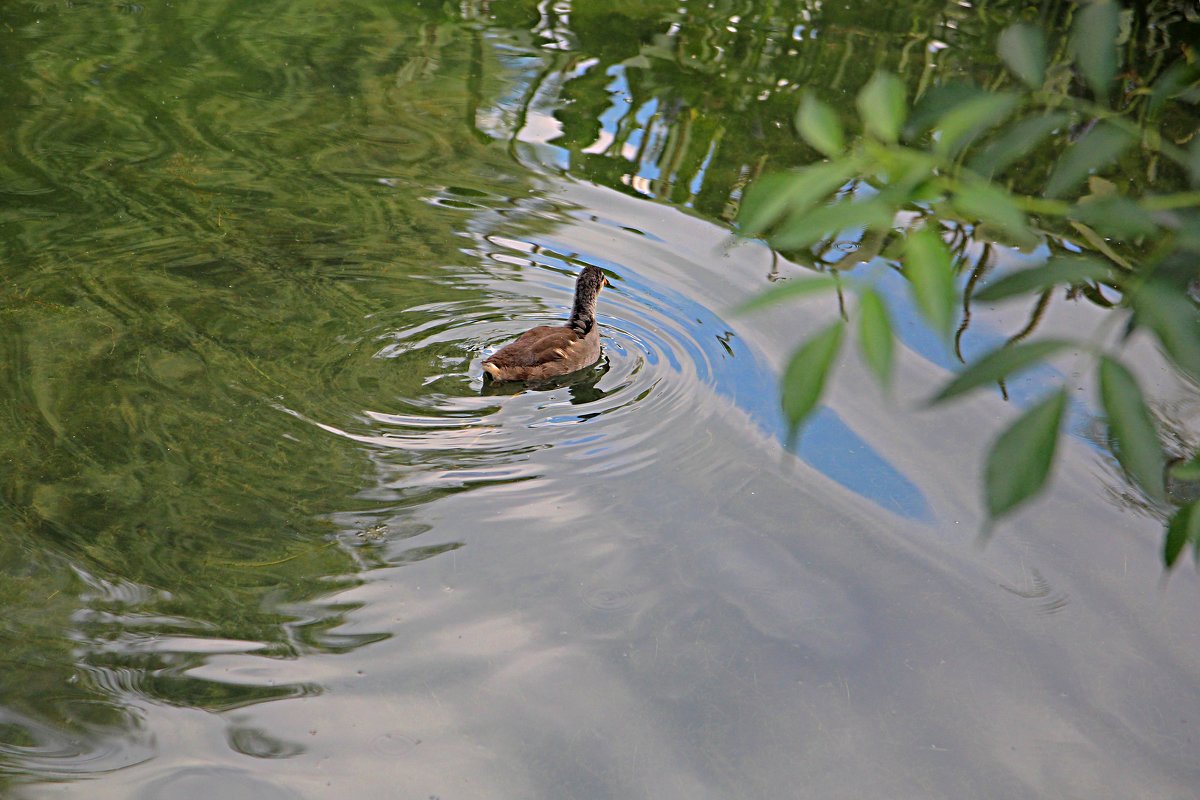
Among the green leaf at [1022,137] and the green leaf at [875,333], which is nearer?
the green leaf at [875,333]

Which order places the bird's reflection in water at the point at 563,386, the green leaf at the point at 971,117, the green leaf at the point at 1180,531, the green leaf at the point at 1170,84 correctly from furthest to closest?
1. the bird's reflection in water at the point at 563,386
2. the green leaf at the point at 1170,84
3. the green leaf at the point at 1180,531
4. the green leaf at the point at 971,117

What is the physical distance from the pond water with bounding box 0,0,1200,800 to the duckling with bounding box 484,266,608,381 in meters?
0.13

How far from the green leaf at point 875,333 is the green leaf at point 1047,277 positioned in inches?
7.1

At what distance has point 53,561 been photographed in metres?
3.97

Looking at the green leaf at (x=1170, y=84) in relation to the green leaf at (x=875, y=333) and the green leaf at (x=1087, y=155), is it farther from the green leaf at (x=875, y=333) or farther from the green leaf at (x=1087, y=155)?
the green leaf at (x=875, y=333)

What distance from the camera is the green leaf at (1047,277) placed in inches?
44.8

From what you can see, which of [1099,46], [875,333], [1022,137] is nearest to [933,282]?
[875,333]

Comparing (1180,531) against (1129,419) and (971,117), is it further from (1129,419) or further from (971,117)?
(971,117)

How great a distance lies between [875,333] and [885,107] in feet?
1.00

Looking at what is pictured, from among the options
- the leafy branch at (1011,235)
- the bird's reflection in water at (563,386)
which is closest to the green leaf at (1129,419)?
the leafy branch at (1011,235)

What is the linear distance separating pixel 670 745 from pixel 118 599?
1.87 m

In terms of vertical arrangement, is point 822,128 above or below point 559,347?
above

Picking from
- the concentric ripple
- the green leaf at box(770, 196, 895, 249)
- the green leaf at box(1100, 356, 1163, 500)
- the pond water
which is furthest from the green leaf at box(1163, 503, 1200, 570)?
the concentric ripple

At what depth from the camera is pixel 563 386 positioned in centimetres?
557
